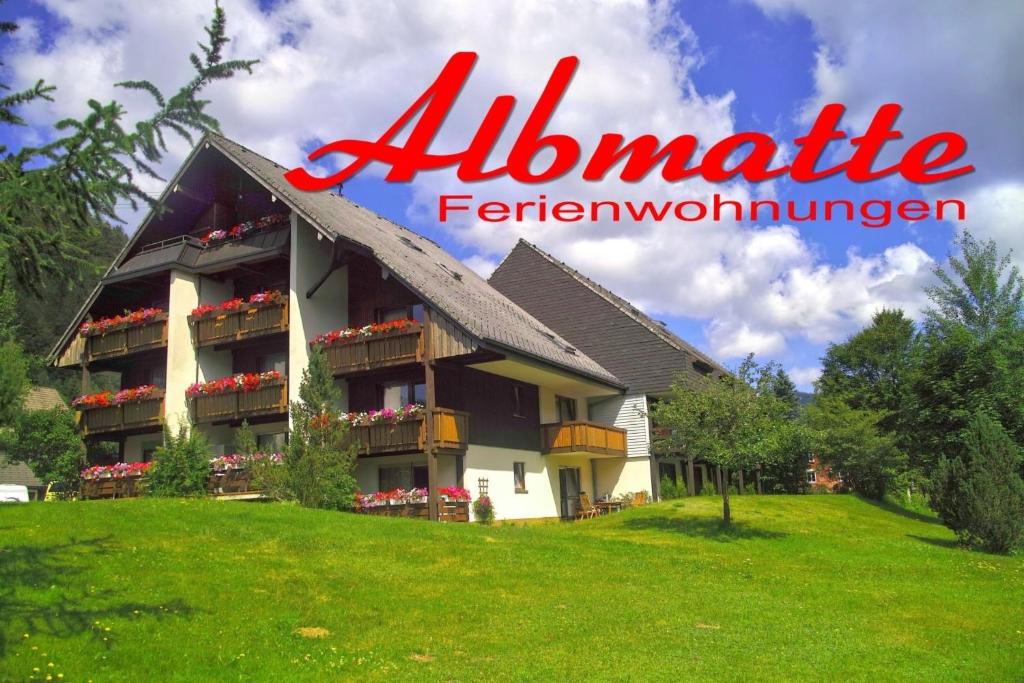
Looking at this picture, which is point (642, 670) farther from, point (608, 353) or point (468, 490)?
point (608, 353)

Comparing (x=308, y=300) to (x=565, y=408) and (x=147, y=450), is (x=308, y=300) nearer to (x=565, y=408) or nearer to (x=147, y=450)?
(x=147, y=450)

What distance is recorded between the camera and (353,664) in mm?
9898

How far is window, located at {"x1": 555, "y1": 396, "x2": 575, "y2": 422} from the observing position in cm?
3388

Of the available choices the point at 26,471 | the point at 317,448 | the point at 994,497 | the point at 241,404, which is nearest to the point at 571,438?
the point at 241,404

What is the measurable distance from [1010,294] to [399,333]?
972 inches

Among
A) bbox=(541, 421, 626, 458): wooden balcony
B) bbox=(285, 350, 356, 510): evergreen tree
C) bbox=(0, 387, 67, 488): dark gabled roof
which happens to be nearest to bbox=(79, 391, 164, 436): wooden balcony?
bbox=(285, 350, 356, 510): evergreen tree

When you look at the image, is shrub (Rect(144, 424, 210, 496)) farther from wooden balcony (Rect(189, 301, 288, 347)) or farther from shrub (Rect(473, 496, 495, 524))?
shrub (Rect(473, 496, 495, 524))

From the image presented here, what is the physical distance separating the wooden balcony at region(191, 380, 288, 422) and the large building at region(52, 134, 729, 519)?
50 millimetres

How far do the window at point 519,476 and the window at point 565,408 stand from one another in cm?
425

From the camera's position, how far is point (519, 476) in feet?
97.3

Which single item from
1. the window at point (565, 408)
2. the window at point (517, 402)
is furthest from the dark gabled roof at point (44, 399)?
the window at point (517, 402)

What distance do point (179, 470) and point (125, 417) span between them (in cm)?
562

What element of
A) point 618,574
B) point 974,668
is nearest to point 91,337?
point 618,574

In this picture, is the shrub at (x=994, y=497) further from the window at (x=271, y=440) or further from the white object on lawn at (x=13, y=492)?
the white object on lawn at (x=13, y=492)
